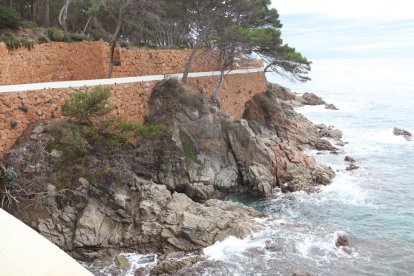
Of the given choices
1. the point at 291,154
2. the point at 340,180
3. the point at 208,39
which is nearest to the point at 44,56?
the point at 208,39

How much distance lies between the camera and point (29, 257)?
2.61 meters

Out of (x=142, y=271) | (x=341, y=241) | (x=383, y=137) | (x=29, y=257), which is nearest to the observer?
(x=29, y=257)

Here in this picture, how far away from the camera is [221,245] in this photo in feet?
47.5

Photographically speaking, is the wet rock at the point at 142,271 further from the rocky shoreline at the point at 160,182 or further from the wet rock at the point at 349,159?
the wet rock at the point at 349,159

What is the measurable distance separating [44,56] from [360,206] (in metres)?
18.8

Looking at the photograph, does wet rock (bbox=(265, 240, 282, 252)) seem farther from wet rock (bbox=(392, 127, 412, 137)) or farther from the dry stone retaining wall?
wet rock (bbox=(392, 127, 412, 137))

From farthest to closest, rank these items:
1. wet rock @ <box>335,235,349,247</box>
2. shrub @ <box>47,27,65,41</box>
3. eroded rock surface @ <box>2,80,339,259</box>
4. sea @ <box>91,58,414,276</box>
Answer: shrub @ <box>47,27,65,41</box>
wet rock @ <box>335,235,349,247</box>
eroded rock surface @ <box>2,80,339,259</box>
sea @ <box>91,58,414,276</box>

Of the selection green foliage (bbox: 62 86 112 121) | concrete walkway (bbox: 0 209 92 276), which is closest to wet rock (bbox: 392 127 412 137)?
green foliage (bbox: 62 86 112 121)

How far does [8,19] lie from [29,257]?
23.7 m

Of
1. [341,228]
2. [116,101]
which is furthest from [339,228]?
[116,101]

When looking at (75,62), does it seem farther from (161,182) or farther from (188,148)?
(161,182)

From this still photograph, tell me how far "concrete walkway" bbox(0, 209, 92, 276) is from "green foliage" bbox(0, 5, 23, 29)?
76.3 ft

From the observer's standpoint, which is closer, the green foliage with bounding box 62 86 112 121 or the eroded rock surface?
the eroded rock surface

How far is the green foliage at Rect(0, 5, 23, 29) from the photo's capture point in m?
22.3
